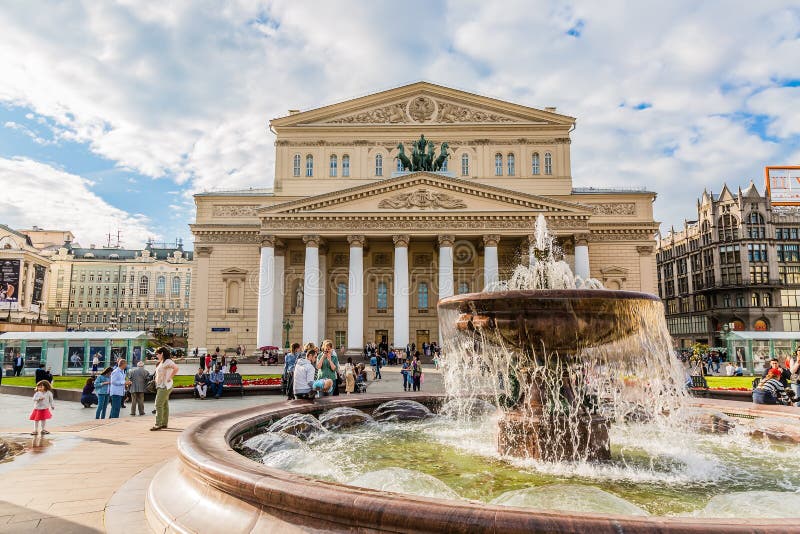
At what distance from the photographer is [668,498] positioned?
5000mm

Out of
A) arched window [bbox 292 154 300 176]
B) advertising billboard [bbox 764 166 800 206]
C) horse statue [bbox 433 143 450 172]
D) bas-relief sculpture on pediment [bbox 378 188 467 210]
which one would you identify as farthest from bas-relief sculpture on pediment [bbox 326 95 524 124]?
advertising billboard [bbox 764 166 800 206]

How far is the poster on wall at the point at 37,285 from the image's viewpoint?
70062 mm

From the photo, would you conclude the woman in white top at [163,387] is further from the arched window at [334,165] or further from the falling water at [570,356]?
the arched window at [334,165]

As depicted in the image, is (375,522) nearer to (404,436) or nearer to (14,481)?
A: (14,481)

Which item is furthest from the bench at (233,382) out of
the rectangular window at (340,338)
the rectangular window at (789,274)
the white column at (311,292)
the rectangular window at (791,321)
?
the rectangular window at (789,274)

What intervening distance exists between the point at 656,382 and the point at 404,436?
3.82 metres

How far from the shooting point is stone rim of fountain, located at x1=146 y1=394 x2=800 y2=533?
2.81 m

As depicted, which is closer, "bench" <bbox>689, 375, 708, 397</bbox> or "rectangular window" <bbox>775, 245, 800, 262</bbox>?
"bench" <bbox>689, 375, 708, 397</bbox>

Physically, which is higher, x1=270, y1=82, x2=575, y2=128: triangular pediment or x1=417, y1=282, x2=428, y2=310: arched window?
x1=270, y1=82, x2=575, y2=128: triangular pediment

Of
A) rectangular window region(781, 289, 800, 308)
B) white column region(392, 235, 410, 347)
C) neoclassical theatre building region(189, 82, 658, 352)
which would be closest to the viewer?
white column region(392, 235, 410, 347)

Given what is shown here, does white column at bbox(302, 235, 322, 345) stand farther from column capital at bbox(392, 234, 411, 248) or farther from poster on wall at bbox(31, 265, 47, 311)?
poster on wall at bbox(31, 265, 47, 311)

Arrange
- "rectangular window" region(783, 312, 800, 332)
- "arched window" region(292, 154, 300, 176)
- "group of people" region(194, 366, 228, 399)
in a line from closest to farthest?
"group of people" region(194, 366, 228, 399), "arched window" region(292, 154, 300, 176), "rectangular window" region(783, 312, 800, 332)

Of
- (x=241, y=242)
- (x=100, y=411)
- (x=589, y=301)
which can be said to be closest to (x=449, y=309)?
(x=589, y=301)

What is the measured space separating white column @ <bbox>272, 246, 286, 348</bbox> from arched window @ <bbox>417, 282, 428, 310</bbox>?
401 inches
